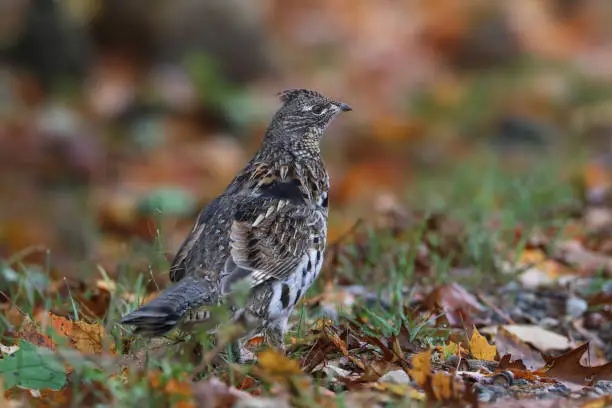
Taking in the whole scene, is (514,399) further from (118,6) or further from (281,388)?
(118,6)

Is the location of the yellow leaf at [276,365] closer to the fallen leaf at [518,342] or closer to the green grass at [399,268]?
Answer: the green grass at [399,268]

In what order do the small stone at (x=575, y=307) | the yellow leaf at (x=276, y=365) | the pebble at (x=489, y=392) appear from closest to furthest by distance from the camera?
the yellow leaf at (x=276, y=365) → the pebble at (x=489, y=392) → the small stone at (x=575, y=307)

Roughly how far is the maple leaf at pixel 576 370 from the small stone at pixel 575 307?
1514 mm

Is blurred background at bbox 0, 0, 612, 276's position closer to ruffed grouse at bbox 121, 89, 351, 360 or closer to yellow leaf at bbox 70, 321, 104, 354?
ruffed grouse at bbox 121, 89, 351, 360

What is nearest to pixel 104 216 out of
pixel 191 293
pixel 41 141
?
pixel 41 141

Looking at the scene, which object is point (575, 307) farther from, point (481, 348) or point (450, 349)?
point (450, 349)

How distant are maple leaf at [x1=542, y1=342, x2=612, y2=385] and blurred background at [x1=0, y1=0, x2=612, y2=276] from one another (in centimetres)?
409

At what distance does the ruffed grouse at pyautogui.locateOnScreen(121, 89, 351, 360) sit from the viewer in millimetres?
4379

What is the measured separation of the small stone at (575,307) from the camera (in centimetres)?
602

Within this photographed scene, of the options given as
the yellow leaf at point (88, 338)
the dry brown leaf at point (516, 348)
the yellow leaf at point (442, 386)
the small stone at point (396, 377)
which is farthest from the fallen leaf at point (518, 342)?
the yellow leaf at point (88, 338)

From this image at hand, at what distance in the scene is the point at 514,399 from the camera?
3.99m

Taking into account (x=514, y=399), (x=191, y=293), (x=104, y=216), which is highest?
(x=191, y=293)

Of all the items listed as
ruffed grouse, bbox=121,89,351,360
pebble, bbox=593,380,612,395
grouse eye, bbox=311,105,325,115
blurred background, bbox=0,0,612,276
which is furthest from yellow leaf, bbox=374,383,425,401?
blurred background, bbox=0,0,612,276

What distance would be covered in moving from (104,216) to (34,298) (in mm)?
4268
